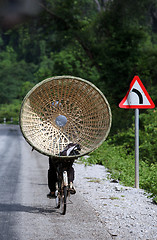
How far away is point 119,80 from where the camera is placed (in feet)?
87.7

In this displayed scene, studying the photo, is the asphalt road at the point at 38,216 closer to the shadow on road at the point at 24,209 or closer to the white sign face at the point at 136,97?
the shadow on road at the point at 24,209

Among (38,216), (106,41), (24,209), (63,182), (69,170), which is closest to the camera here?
(38,216)

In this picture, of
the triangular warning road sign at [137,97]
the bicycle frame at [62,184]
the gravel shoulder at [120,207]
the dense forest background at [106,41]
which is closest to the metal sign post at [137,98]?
the triangular warning road sign at [137,97]

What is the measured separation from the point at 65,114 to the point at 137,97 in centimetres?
270

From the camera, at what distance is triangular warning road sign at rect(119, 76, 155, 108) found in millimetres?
9477

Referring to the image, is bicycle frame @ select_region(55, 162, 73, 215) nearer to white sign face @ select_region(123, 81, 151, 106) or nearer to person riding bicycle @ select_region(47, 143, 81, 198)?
person riding bicycle @ select_region(47, 143, 81, 198)

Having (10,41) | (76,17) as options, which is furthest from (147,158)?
(10,41)

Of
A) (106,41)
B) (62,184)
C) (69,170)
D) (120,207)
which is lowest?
(120,207)

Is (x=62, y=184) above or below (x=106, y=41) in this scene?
below

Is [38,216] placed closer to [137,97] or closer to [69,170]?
[69,170]

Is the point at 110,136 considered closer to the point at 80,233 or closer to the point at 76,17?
the point at 76,17

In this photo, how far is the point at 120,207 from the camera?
Answer: 24.5ft

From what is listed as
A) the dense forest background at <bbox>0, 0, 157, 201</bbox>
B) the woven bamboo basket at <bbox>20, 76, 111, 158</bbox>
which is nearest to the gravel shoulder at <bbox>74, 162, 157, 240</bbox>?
the woven bamboo basket at <bbox>20, 76, 111, 158</bbox>

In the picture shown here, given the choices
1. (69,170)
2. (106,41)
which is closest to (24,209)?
(69,170)
